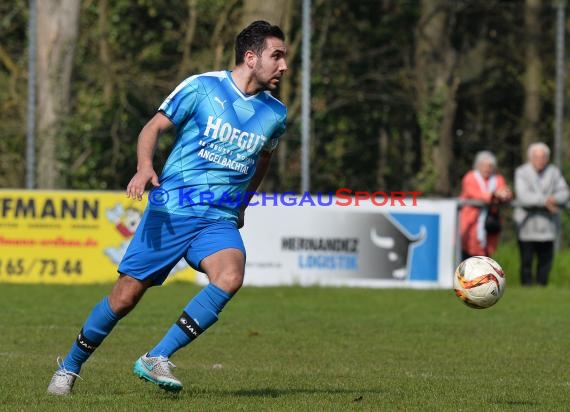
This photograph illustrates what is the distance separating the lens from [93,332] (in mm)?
7555

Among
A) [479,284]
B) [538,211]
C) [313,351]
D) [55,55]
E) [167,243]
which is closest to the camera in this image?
[167,243]

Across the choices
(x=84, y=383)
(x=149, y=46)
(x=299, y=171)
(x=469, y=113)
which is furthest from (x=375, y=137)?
(x=84, y=383)

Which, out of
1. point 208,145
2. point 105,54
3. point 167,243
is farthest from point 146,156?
point 105,54

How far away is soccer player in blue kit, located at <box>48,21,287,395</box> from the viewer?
7297 millimetres

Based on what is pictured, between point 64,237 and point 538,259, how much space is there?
6353mm

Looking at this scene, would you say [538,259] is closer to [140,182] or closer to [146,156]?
[146,156]

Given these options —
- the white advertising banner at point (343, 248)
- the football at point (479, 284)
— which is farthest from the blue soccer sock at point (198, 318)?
the white advertising banner at point (343, 248)

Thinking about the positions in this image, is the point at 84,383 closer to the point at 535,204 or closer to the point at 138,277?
the point at 138,277

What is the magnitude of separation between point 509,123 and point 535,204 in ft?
36.3

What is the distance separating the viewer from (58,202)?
56.5 feet

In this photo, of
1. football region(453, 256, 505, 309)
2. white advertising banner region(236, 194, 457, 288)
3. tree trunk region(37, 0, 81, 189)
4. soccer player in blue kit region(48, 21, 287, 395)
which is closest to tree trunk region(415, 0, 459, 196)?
white advertising banner region(236, 194, 457, 288)

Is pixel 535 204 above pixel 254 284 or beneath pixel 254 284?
above

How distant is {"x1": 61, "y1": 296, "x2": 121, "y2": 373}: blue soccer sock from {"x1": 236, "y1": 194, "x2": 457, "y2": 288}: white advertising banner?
9.50 meters

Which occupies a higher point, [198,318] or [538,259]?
[198,318]
